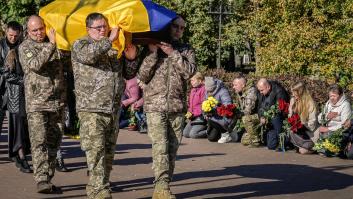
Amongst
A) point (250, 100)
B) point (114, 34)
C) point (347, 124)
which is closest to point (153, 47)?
point (114, 34)

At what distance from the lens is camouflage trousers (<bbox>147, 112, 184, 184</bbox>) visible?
25.8ft

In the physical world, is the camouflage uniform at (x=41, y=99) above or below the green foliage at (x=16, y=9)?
below

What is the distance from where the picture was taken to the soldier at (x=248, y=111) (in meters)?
13.9

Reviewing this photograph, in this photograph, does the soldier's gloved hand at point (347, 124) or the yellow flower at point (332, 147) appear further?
the soldier's gloved hand at point (347, 124)

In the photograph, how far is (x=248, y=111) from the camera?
46.6ft

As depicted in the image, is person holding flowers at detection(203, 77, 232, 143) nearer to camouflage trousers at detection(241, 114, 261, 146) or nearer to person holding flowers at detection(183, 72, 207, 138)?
person holding flowers at detection(183, 72, 207, 138)

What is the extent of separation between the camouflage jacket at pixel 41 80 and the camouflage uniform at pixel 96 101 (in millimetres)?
947

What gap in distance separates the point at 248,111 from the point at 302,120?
1405 mm

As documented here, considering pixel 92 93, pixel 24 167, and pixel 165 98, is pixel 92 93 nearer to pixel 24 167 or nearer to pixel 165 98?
pixel 165 98

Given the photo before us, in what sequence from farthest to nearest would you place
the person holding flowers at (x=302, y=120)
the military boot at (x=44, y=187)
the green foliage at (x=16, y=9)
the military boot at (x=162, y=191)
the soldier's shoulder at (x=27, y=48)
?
the green foliage at (x=16, y=9), the person holding flowers at (x=302, y=120), the military boot at (x=44, y=187), the soldier's shoulder at (x=27, y=48), the military boot at (x=162, y=191)

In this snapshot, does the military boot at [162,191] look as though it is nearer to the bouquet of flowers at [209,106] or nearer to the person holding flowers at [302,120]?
the person holding flowers at [302,120]

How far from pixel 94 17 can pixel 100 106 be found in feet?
3.15

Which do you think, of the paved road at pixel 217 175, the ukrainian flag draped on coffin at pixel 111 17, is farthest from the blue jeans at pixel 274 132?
the ukrainian flag draped on coffin at pixel 111 17

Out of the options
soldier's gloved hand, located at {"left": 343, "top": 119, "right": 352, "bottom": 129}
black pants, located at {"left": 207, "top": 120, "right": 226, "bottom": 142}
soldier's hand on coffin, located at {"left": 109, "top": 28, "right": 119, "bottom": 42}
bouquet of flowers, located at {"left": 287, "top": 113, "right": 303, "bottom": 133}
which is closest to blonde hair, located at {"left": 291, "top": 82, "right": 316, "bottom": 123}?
bouquet of flowers, located at {"left": 287, "top": 113, "right": 303, "bottom": 133}
